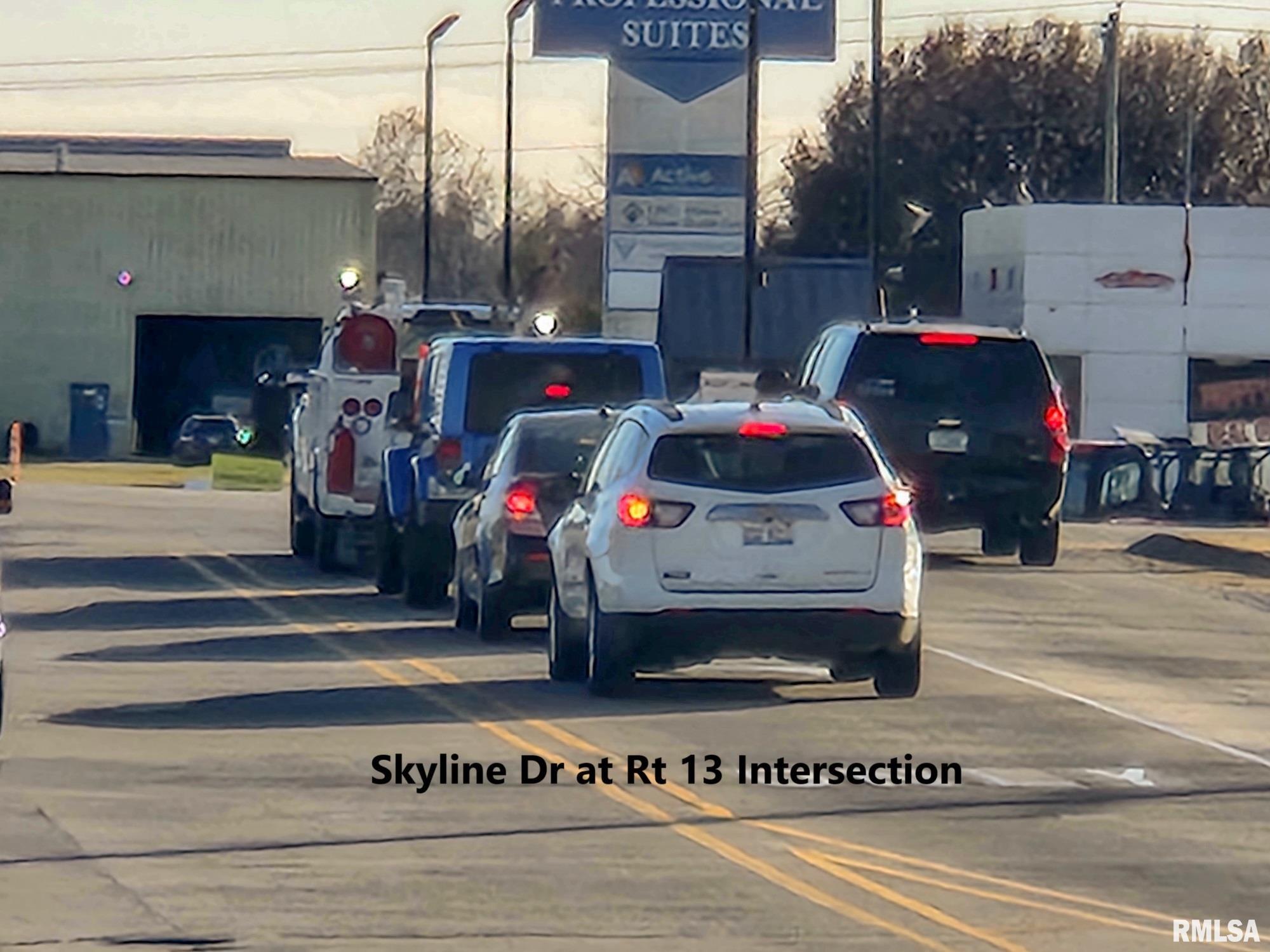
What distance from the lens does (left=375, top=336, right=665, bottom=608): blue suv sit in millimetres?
22562

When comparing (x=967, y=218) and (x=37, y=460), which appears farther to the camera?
(x=37, y=460)

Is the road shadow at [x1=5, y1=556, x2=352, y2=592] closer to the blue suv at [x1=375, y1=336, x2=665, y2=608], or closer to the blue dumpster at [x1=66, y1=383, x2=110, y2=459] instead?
the blue suv at [x1=375, y1=336, x2=665, y2=608]

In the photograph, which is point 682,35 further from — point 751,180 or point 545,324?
point 545,324

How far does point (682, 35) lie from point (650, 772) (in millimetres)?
53033

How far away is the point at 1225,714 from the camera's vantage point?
17.2 metres

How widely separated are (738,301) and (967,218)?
57.6ft

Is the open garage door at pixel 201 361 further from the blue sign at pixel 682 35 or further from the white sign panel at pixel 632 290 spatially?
the white sign panel at pixel 632 290

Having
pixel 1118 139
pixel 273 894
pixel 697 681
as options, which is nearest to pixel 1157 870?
pixel 273 894

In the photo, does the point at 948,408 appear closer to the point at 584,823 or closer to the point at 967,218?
the point at 584,823

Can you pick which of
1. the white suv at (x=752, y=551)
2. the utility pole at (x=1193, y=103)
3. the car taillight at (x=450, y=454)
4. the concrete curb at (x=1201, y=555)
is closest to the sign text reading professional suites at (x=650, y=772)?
the white suv at (x=752, y=551)

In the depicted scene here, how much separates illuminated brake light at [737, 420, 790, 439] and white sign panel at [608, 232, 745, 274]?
48882 millimetres

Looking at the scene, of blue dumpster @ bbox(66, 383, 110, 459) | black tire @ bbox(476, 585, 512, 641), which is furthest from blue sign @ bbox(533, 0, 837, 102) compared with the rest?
black tire @ bbox(476, 585, 512, 641)

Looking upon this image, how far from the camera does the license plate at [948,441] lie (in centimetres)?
2581

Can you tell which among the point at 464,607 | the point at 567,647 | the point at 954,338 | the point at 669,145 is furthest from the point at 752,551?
the point at 669,145
